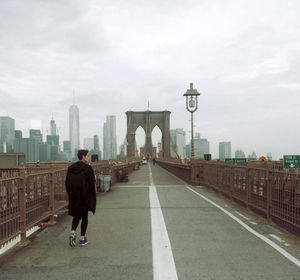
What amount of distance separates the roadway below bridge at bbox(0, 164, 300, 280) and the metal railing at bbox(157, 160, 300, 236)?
1.12ft

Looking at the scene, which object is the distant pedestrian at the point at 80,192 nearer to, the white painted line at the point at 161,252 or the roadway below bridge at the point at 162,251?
the roadway below bridge at the point at 162,251

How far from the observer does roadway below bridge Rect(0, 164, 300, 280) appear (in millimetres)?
4234

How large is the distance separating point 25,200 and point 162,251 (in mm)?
2779

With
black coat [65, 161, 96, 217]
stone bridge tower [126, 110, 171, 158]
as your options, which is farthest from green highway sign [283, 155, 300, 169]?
stone bridge tower [126, 110, 171, 158]

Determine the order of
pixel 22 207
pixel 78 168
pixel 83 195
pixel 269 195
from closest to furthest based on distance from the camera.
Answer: pixel 83 195
pixel 78 168
pixel 22 207
pixel 269 195

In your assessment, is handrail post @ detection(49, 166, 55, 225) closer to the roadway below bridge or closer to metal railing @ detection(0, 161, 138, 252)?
metal railing @ detection(0, 161, 138, 252)

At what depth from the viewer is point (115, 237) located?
20.0ft

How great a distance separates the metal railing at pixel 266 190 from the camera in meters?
6.33

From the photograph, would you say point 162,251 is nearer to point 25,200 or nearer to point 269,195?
point 25,200

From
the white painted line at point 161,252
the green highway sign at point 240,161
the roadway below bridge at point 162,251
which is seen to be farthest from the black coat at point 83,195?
the green highway sign at point 240,161

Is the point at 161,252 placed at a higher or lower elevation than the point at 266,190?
lower

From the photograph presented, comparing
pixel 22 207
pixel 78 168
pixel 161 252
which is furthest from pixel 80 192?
pixel 161 252

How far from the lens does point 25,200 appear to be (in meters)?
5.88

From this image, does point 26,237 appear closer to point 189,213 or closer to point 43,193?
point 43,193
